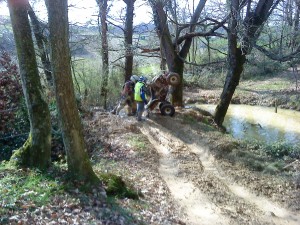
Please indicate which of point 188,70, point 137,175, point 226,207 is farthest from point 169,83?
point 188,70

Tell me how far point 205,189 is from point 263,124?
15.6 meters

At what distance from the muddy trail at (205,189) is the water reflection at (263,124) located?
771 cm

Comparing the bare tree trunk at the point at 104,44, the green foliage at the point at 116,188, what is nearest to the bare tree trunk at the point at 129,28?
the bare tree trunk at the point at 104,44

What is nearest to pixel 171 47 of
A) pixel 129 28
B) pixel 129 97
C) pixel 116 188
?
pixel 129 97

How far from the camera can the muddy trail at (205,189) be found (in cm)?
819

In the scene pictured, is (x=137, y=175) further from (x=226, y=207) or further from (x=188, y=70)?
(x=188, y=70)

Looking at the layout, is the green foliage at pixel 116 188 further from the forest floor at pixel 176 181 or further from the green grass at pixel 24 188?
the green grass at pixel 24 188

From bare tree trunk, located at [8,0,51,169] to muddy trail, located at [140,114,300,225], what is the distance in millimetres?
3573

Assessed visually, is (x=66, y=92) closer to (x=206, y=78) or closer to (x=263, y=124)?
(x=263, y=124)

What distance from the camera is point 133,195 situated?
828cm

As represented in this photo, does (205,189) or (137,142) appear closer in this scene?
(205,189)

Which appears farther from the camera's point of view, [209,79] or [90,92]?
[209,79]

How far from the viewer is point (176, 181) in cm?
1001

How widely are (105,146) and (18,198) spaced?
5.97 m
